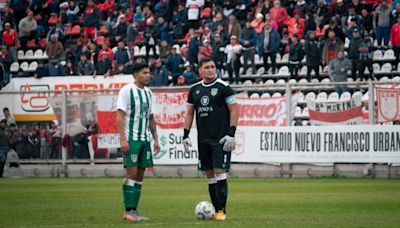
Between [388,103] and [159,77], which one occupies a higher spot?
[159,77]

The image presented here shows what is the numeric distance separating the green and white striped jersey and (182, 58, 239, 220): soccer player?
767mm

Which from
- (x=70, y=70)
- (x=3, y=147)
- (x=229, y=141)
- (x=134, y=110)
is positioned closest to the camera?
(x=229, y=141)

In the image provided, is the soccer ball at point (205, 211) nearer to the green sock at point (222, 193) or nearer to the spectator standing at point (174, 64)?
the green sock at point (222, 193)

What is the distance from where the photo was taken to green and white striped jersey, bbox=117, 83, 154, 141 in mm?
15555

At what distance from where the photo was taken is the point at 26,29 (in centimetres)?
4550

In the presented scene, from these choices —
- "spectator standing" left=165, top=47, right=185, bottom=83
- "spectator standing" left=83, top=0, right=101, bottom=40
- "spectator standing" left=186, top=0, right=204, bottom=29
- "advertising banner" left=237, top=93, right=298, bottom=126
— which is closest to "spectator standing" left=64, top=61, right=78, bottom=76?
"spectator standing" left=83, top=0, right=101, bottom=40

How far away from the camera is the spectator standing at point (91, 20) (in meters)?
44.9

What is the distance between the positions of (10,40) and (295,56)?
13.4 m

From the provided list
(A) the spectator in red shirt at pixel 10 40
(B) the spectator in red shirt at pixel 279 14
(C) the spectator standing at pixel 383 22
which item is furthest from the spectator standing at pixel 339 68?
(A) the spectator in red shirt at pixel 10 40

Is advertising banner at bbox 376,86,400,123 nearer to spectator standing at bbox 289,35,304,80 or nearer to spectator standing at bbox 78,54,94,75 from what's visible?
spectator standing at bbox 289,35,304,80

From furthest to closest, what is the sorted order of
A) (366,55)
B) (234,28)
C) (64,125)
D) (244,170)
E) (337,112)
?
(234,28), (366,55), (64,125), (244,170), (337,112)

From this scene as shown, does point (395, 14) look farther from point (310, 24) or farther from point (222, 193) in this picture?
point (222, 193)

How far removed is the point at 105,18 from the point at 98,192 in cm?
2356

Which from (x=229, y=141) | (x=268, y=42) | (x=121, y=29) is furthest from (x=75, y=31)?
(x=229, y=141)
